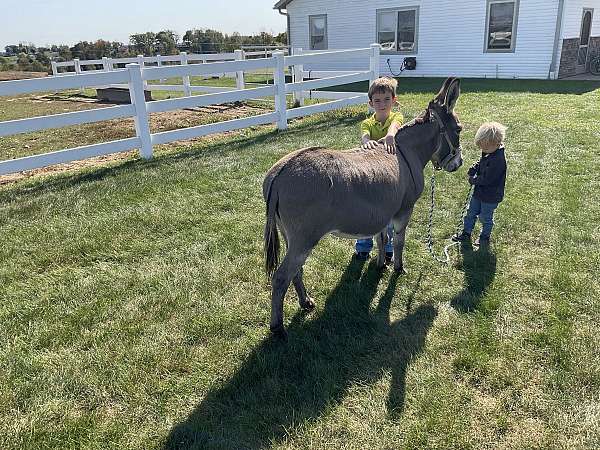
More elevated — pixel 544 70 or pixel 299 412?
pixel 544 70

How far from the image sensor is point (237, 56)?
55.0 feet

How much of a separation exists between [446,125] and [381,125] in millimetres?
581

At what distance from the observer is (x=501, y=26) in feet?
57.5

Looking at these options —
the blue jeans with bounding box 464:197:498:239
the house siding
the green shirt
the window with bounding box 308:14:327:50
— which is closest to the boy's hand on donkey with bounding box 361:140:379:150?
the green shirt

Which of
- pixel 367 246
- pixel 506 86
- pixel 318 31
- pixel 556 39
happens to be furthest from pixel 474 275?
pixel 318 31

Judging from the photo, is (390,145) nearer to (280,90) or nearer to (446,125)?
(446,125)

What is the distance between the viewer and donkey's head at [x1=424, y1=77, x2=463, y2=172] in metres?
4.11

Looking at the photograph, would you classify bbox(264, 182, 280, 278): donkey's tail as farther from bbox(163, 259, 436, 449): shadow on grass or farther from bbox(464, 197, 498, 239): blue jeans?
bbox(464, 197, 498, 239): blue jeans

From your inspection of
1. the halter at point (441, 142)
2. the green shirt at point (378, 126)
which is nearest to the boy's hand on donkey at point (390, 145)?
the green shirt at point (378, 126)

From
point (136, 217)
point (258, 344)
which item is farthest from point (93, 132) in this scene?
point (258, 344)

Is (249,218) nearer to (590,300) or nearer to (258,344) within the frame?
(258,344)

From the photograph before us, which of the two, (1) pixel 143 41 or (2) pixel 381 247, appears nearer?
(2) pixel 381 247

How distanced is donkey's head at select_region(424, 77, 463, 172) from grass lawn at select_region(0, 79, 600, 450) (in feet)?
3.16

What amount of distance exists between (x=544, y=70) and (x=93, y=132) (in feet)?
49.8
